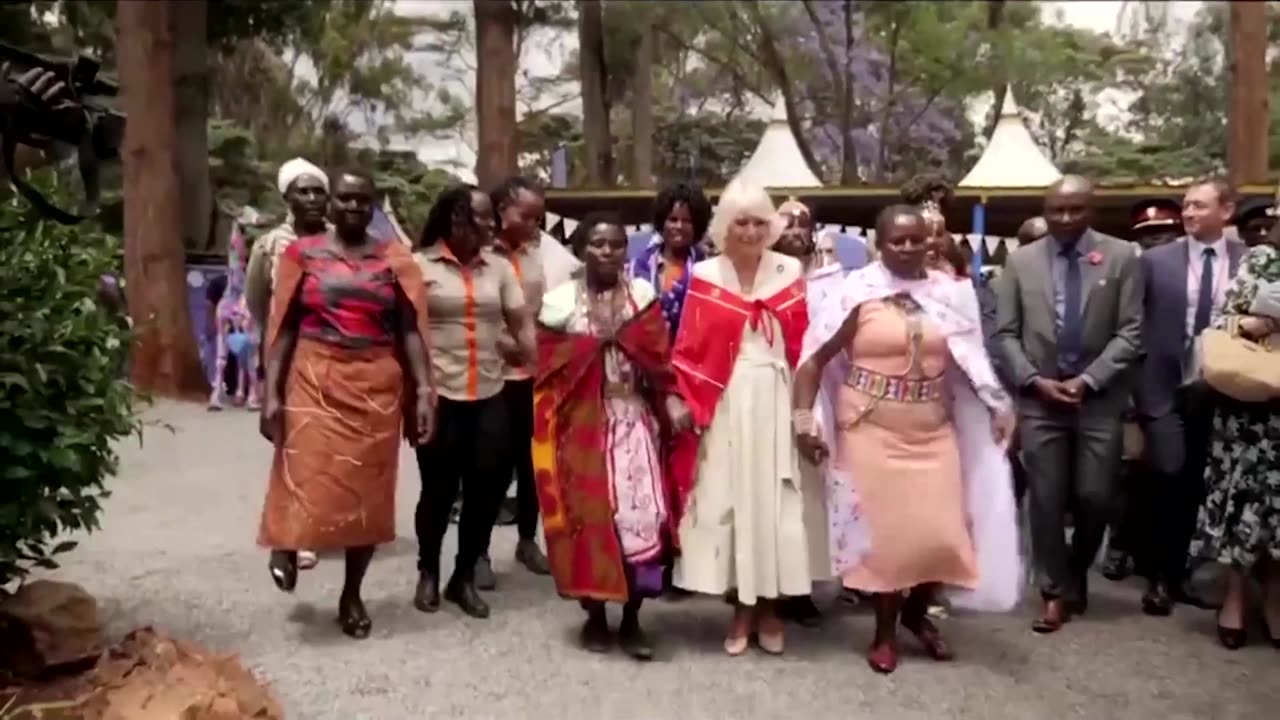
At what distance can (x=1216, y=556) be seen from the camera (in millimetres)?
4918

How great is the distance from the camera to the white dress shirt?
5355 mm

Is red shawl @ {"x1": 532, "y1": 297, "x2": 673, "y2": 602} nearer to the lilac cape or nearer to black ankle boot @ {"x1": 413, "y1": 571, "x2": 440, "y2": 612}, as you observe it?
the lilac cape

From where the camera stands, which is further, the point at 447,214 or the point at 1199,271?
the point at 1199,271

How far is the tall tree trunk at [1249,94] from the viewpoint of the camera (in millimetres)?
13375

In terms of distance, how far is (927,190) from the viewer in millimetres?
5684

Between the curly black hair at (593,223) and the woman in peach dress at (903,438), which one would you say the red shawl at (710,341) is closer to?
the woman in peach dress at (903,438)

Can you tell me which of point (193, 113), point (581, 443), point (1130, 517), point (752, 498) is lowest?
point (1130, 517)

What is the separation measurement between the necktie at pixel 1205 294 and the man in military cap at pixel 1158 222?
54 centimetres

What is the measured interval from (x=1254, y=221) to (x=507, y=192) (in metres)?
3.17

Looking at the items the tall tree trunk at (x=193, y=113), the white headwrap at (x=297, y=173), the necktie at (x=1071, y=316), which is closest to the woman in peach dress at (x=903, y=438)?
the necktie at (x=1071, y=316)

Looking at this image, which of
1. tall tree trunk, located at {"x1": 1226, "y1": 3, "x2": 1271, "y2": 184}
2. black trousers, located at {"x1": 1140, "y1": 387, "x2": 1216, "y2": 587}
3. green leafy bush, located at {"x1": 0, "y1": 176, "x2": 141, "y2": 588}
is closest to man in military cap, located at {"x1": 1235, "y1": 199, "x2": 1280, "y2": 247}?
black trousers, located at {"x1": 1140, "y1": 387, "x2": 1216, "y2": 587}

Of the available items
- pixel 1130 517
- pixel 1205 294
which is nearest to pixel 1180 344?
pixel 1205 294

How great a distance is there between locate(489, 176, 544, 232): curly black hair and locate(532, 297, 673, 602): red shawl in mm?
1054

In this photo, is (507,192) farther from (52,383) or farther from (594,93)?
(594,93)
